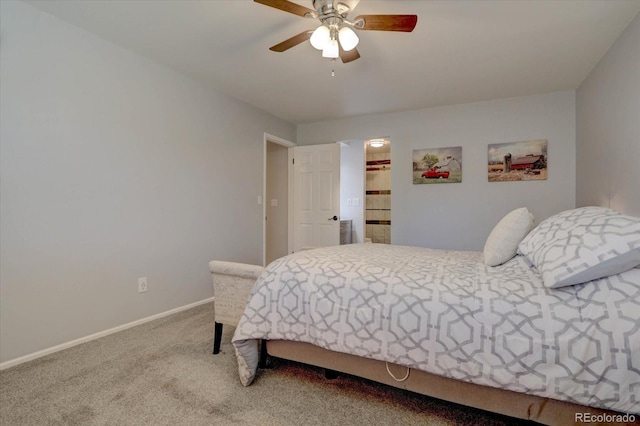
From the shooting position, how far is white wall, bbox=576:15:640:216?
2092 mm

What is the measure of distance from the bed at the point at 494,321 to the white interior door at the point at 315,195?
107 inches

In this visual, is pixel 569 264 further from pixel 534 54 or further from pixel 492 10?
pixel 534 54

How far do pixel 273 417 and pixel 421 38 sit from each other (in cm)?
270

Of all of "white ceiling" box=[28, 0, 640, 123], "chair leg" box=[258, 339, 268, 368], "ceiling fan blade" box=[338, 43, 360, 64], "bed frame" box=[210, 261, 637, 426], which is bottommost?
"chair leg" box=[258, 339, 268, 368]

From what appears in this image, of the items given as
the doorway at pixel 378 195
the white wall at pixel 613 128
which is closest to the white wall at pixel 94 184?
the white wall at pixel 613 128

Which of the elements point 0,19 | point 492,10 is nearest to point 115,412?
point 0,19

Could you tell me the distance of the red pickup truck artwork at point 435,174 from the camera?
12.9 feet

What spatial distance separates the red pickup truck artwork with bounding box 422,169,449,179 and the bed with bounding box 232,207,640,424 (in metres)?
2.33

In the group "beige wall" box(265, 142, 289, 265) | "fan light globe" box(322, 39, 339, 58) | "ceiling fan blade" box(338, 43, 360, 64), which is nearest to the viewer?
"fan light globe" box(322, 39, 339, 58)

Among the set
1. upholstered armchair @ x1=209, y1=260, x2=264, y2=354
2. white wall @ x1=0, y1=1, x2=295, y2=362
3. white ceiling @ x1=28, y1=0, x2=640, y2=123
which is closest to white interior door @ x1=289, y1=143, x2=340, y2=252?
white ceiling @ x1=28, y1=0, x2=640, y2=123

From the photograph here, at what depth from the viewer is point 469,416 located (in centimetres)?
141

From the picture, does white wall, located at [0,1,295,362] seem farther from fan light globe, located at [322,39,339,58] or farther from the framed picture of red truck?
the framed picture of red truck

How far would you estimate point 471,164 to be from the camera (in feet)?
12.5

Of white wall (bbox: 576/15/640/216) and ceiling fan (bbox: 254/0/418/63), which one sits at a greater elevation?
ceiling fan (bbox: 254/0/418/63)
